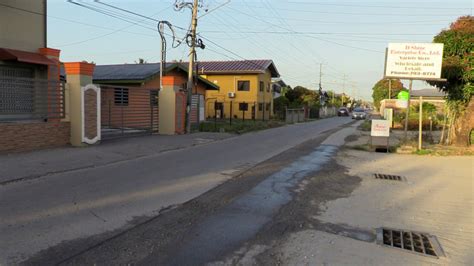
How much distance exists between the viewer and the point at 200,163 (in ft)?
40.9

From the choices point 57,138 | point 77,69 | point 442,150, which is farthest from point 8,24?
point 442,150

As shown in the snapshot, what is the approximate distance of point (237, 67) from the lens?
47.1 metres

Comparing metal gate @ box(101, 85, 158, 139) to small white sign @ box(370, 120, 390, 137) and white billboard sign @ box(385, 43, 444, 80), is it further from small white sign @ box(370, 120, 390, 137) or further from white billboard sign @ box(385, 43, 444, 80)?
white billboard sign @ box(385, 43, 444, 80)

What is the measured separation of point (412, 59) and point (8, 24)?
16729 millimetres

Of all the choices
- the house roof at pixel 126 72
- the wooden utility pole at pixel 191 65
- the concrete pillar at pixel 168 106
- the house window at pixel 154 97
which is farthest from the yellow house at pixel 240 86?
the concrete pillar at pixel 168 106

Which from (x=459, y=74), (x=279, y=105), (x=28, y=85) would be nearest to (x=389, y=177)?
(x=459, y=74)

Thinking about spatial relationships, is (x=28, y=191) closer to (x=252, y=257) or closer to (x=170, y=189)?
(x=170, y=189)

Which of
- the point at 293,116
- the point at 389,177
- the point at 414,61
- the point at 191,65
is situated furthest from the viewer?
the point at 293,116

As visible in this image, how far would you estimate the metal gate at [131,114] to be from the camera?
19.3 m

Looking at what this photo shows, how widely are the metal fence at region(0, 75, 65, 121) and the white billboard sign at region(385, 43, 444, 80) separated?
43.6 feet

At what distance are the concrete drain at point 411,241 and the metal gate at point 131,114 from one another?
13.7 meters

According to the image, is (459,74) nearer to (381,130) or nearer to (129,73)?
(381,130)

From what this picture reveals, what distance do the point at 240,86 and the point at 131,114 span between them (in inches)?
993

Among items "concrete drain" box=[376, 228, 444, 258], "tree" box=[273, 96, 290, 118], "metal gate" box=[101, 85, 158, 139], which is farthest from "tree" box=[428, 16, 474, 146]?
"tree" box=[273, 96, 290, 118]
